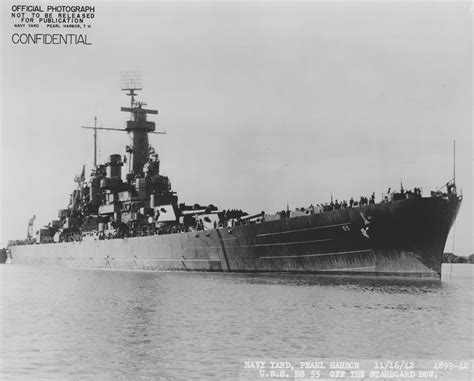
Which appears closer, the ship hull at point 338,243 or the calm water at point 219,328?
the calm water at point 219,328

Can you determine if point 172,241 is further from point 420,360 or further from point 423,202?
point 420,360

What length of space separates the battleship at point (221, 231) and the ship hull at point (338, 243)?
5 cm

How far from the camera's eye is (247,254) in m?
33.6

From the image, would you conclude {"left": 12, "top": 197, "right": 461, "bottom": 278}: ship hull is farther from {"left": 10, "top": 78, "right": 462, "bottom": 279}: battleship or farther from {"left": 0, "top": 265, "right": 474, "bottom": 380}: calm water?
{"left": 0, "top": 265, "right": 474, "bottom": 380}: calm water

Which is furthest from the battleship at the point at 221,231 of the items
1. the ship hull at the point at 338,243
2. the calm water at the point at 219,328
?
the calm water at the point at 219,328

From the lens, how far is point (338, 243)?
96.1 feet

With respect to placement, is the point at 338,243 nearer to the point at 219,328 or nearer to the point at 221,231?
the point at 221,231

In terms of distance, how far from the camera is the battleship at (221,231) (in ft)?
90.4

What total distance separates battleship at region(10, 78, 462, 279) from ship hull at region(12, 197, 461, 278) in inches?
1.8

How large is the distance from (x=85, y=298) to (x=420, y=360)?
14560 millimetres

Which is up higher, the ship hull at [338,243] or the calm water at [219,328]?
the ship hull at [338,243]

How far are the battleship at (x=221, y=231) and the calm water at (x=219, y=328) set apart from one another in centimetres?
265

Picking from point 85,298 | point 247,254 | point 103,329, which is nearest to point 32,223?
point 247,254

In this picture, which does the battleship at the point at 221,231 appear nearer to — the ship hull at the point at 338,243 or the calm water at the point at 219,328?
the ship hull at the point at 338,243
